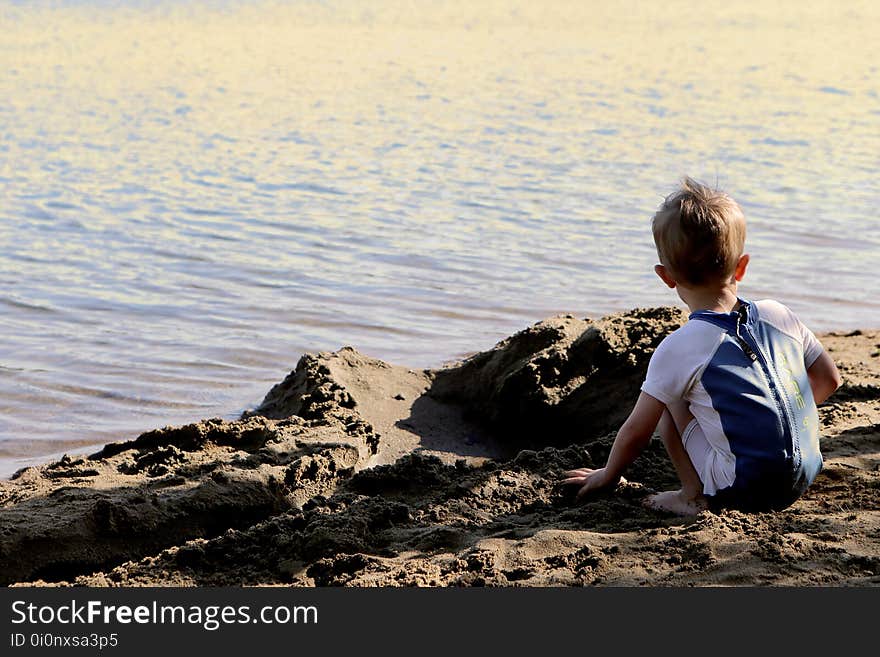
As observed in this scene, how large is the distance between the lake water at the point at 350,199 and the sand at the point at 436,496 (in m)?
0.89

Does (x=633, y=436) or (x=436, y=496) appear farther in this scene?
(x=436, y=496)

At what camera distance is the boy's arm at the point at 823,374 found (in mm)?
3566

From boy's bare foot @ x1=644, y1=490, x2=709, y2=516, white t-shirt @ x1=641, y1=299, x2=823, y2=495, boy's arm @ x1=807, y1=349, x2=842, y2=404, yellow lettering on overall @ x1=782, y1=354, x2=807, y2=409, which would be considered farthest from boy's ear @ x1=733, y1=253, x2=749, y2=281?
boy's bare foot @ x1=644, y1=490, x2=709, y2=516

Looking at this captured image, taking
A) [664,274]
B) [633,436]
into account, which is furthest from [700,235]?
[633,436]

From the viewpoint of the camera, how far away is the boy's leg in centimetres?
341

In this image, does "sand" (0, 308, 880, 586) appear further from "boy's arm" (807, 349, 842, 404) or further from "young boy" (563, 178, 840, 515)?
"boy's arm" (807, 349, 842, 404)

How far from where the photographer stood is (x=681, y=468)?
11.4ft

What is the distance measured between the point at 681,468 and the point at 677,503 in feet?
0.38

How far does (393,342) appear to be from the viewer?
6863 millimetres

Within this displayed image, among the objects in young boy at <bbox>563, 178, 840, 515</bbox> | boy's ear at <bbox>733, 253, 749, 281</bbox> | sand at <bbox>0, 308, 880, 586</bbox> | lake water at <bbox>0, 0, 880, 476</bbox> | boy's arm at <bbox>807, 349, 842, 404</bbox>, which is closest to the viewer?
sand at <bbox>0, 308, 880, 586</bbox>

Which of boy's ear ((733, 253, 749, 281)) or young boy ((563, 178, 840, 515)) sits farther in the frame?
boy's ear ((733, 253, 749, 281))

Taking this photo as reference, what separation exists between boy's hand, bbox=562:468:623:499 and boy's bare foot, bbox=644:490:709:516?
0.14 meters

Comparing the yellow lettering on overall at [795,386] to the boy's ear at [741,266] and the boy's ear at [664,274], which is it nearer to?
the boy's ear at [741,266]

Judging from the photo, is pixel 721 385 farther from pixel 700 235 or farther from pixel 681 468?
pixel 700 235
